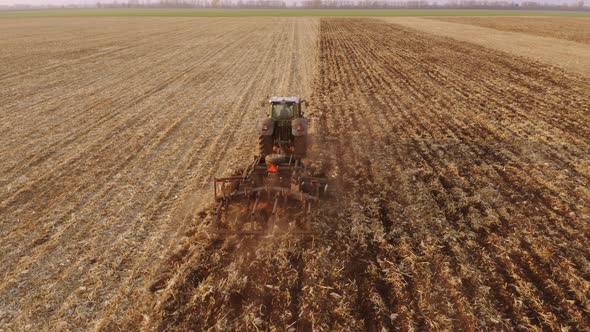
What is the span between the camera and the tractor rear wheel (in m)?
9.48

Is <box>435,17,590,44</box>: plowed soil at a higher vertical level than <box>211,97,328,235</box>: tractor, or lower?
higher

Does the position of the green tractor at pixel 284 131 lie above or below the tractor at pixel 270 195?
above

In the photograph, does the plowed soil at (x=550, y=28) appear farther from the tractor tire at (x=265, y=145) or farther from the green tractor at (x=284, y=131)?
the tractor tire at (x=265, y=145)

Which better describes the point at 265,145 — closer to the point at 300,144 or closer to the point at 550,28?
the point at 300,144

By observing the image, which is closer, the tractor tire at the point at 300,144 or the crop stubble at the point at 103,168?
the crop stubble at the point at 103,168

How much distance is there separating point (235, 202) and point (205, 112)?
912 cm

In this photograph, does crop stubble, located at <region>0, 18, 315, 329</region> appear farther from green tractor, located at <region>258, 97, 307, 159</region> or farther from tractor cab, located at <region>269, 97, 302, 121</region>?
tractor cab, located at <region>269, 97, 302, 121</region>

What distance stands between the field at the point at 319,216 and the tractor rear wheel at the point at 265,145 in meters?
1.72

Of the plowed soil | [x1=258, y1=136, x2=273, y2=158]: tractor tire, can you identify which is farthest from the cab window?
the plowed soil

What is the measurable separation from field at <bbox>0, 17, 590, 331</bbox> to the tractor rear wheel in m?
1.72

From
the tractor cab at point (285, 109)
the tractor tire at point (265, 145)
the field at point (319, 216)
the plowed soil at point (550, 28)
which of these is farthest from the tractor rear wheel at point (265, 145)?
the plowed soil at point (550, 28)

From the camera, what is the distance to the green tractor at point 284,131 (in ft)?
30.3

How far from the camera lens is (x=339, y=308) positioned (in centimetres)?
580

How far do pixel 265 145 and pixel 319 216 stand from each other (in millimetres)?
2695
